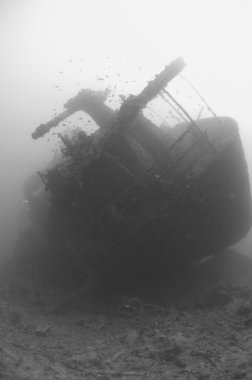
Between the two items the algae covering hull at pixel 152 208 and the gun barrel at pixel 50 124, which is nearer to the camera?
the algae covering hull at pixel 152 208

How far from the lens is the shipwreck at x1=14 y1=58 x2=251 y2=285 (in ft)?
24.0

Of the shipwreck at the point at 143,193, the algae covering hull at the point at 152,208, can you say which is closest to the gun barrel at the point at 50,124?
the shipwreck at the point at 143,193

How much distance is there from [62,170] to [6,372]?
176 inches

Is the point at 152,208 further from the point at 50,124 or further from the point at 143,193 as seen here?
the point at 50,124

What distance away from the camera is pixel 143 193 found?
7.23 m

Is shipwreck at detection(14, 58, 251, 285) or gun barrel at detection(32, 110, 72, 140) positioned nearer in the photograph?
shipwreck at detection(14, 58, 251, 285)

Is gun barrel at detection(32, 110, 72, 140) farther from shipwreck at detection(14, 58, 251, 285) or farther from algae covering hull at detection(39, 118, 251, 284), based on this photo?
algae covering hull at detection(39, 118, 251, 284)

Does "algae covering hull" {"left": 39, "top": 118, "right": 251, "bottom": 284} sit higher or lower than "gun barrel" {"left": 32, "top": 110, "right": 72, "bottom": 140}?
lower

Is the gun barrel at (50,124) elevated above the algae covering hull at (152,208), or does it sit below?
above

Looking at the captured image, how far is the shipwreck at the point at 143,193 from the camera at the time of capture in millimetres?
7301

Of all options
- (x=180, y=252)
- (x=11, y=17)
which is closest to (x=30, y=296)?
(x=180, y=252)

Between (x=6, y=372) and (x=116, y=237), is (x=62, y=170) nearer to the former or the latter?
(x=116, y=237)

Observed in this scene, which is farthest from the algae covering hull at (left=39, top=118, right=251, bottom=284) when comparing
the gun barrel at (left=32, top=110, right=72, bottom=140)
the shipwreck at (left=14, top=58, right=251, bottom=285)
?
Answer: the gun barrel at (left=32, top=110, right=72, bottom=140)

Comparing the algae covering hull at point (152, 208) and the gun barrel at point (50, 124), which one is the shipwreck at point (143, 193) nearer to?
the algae covering hull at point (152, 208)
